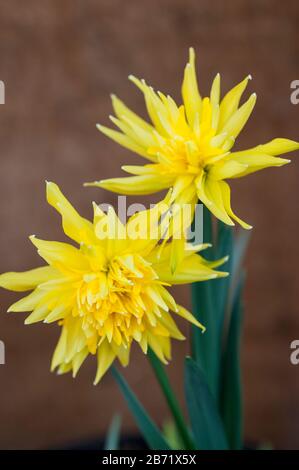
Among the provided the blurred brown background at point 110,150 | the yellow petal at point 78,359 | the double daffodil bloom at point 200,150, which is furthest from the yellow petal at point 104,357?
the blurred brown background at point 110,150

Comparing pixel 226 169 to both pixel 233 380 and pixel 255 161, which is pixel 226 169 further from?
pixel 233 380

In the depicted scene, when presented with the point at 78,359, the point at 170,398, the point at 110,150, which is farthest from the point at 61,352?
the point at 110,150

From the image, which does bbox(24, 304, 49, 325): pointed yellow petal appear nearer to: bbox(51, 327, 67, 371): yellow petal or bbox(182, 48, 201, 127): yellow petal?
bbox(51, 327, 67, 371): yellow petal

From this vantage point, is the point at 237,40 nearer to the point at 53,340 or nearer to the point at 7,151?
the point at 7,151

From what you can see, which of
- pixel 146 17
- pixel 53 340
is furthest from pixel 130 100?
pixel 53 340
